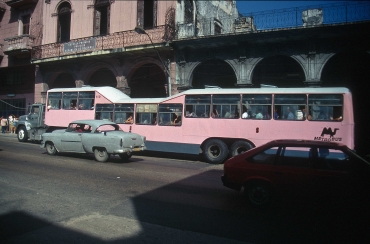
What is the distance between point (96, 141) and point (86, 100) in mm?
5869

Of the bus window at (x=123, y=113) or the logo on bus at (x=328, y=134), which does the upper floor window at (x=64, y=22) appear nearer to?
the bus window at (x=123, y=113)

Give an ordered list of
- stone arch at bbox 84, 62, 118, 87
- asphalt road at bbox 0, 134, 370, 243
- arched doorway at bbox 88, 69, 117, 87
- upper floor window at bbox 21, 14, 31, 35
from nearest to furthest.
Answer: asphalt road at bbox 0, 134, 370, 243 → stone arch at bbox 84, 62, 118, 87 → arched doorway at bbox 88, 69, 117, 87 → upper floor window at bbox 21, 14, 31, 35

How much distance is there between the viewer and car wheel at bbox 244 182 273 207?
5.78 m

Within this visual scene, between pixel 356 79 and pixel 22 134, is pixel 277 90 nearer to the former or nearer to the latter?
pixel 356 79

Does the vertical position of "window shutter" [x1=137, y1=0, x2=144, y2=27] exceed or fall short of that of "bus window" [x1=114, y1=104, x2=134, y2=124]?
it exceeds it

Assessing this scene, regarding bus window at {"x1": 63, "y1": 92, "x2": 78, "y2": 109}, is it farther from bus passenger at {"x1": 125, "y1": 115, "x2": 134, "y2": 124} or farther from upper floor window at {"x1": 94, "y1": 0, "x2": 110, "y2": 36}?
upper floor window at {"x1": 94, "y1": 0, "x2": 110, "y2": 36}

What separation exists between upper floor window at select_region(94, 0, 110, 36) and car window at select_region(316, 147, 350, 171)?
62.3ft

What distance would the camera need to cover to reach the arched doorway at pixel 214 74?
19344 mm

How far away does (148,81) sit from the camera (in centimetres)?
2180

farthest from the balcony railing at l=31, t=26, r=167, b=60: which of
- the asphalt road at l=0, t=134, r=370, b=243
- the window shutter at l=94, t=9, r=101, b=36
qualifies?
the asphalt road at l=0, t=134, r=370, b=243

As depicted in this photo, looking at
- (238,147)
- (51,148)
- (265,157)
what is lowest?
(51,148)

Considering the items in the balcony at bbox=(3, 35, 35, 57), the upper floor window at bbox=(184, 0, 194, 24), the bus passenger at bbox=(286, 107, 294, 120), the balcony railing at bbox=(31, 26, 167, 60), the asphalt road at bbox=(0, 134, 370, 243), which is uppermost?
the upper floor window at bbox=(184, 0, 194, 24)

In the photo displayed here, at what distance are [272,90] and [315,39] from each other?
5.22 m

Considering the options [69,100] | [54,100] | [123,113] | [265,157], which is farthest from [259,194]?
[54,100]
